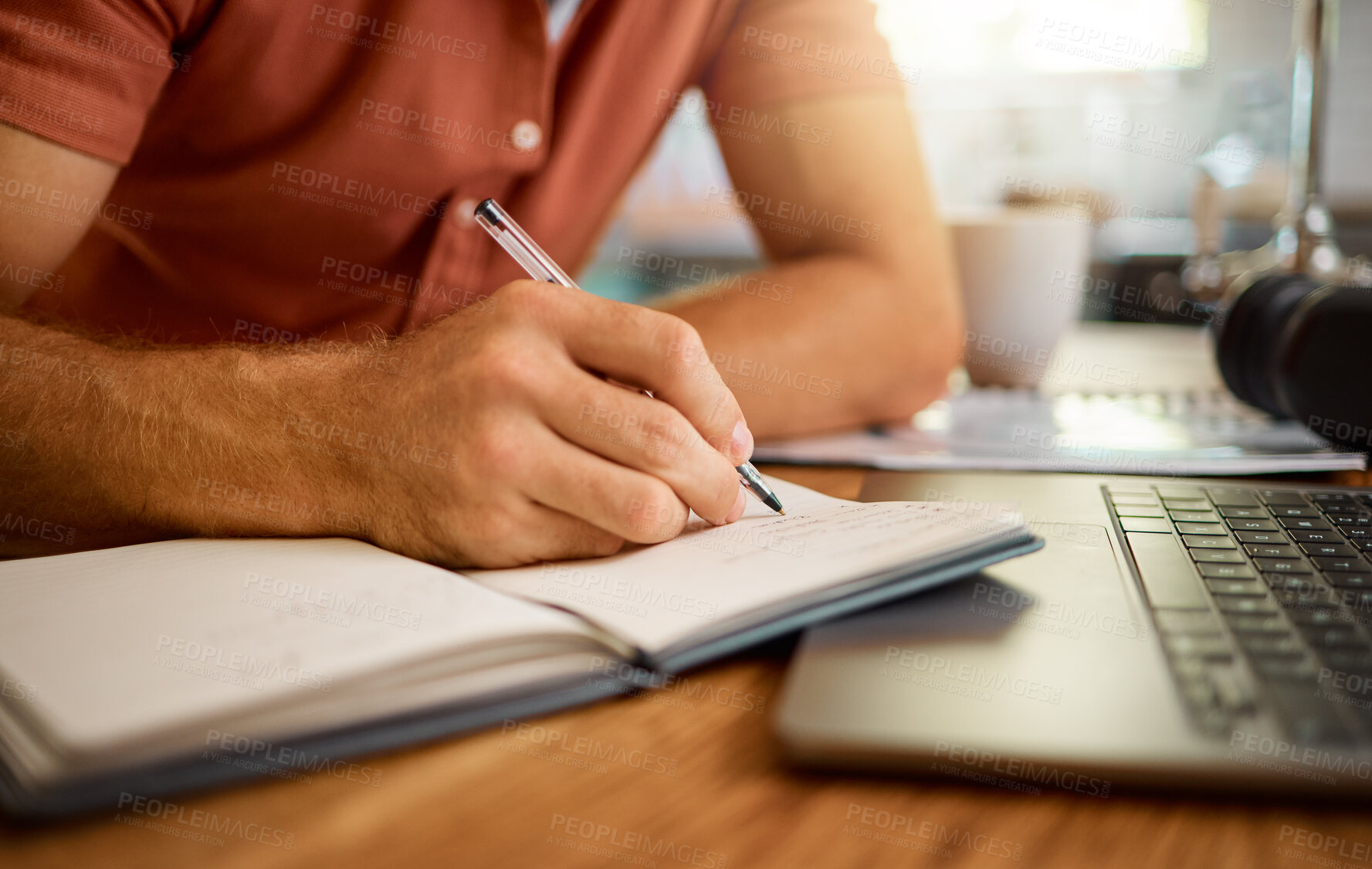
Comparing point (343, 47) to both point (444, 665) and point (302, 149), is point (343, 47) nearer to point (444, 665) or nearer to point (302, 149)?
point (302, 149)

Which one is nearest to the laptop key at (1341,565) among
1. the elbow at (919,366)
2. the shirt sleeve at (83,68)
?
the elbow at (919,366)

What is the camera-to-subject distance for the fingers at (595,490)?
373mm

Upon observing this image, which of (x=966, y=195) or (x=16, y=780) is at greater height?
(x=16, y=780)

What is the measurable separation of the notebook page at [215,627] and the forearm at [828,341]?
41 cm

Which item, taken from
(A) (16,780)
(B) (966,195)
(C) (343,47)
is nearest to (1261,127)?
(B) (966,195)

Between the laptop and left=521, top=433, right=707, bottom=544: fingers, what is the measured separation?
0.30 feet

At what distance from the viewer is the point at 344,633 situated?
0.94 ft

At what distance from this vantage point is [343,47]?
72 cm

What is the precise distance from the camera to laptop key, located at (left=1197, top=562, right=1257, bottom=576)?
0.37 metres

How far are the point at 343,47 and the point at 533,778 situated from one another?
2.16 feet

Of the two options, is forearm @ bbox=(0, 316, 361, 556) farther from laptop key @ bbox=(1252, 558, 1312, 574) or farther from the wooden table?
laptop key @ bbox=(1252, 558, 1312, 574)

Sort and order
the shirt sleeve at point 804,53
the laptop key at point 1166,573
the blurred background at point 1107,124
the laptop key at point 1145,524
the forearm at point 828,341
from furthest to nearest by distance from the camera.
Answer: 1. the blurred background at point 1107,124
2. the shirt sleeve at point 804,53
3. the forearm at point 828,341
4. the laptop key at point 1145,524
5. the laptop key at point 1166,573

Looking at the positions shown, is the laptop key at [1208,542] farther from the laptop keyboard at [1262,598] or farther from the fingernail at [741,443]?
the fingernail at [741,443]

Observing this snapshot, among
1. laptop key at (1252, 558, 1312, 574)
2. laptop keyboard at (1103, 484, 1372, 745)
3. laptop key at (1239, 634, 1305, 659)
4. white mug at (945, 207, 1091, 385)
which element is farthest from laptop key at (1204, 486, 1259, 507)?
white mug at (945, 207, 1091, 385)
